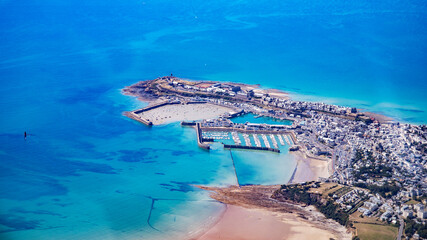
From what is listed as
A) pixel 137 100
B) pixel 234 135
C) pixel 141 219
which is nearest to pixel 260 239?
pixel 141 219

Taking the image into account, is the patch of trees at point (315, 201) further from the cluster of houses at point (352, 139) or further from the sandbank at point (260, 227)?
the sandbank at point (260, 227)

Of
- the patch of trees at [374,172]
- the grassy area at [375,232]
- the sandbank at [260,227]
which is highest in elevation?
the patch of trees at [374,172]

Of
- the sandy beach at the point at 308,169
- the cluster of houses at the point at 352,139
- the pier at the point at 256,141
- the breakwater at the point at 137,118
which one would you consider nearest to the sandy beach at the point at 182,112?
the breakwater at the point at 137,118

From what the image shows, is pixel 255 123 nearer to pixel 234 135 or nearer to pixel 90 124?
pixel 234 135

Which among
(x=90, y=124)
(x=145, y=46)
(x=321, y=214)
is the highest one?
(x=145, y=46)

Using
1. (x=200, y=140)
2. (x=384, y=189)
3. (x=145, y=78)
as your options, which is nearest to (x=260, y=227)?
(x=384, y=189)

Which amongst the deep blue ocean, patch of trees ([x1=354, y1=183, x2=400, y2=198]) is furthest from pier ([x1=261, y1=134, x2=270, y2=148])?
patch of trees ([x1=354, y1=183, x2=400, y2=198])
